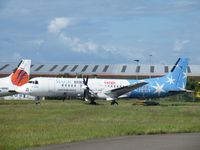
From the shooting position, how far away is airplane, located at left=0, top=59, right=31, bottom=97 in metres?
61.4

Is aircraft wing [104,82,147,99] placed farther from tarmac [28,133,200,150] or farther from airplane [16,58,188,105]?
tarmac [28,133,200,150]

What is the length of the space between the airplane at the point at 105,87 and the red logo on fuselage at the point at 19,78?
4.91 feet

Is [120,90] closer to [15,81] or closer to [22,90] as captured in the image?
[22,90]

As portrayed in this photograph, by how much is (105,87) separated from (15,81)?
10857mm

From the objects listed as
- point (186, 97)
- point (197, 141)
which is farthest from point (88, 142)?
point (186, 97)

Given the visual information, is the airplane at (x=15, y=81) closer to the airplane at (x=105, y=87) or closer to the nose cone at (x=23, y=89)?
the nose cone at (x=23, y=89)

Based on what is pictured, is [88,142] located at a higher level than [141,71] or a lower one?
lower

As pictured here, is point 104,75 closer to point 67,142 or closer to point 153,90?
point 153,90

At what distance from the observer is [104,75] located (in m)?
121

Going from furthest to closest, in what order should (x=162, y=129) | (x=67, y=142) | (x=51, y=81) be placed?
(x=51, y=81) → (x=162, y=129) → (x=67, y=142)

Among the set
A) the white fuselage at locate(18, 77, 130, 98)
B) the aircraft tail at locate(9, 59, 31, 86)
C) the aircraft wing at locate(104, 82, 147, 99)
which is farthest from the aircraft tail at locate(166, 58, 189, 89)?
the aircraft tail at locate(9, 59, 31, 86)

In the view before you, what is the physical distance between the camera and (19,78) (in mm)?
62594

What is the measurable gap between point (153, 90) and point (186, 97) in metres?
29.3

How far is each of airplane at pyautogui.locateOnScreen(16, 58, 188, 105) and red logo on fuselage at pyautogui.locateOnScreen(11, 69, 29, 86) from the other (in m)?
1.50
